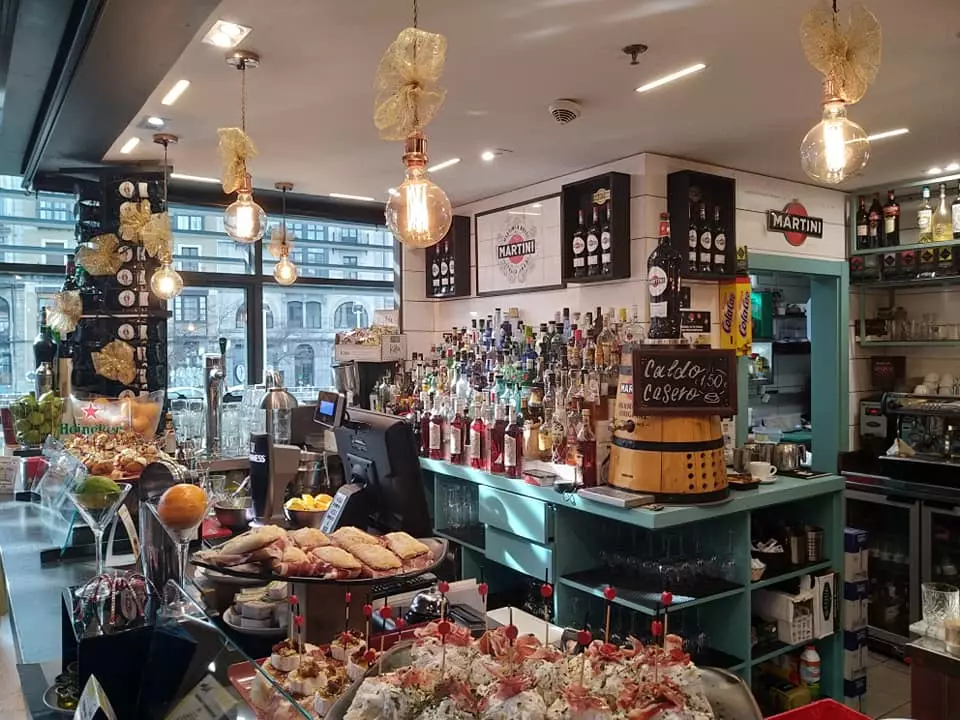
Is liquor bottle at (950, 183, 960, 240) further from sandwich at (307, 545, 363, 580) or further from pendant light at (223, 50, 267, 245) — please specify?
sandwich at (307, 545, 363, 580)

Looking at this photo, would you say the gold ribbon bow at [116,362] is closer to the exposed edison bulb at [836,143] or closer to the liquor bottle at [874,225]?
the exposed edison bulb at [836,143]

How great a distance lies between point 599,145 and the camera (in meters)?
3.78

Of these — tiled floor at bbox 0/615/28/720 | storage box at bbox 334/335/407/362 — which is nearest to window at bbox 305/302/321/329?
storage box at bbox 334/335/407/362

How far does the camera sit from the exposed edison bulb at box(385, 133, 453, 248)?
6.33 feet

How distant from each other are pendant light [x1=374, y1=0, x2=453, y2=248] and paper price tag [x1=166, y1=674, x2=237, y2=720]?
1.25 meters

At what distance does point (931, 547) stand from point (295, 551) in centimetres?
400

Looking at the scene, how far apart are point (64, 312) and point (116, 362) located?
400mm

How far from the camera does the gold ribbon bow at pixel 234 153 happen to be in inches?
114

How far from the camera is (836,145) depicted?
179cm

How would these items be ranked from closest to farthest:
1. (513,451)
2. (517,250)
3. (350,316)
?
(513,451)
(517,250)
(350,316)

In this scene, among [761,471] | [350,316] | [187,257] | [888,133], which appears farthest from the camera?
[350,316]

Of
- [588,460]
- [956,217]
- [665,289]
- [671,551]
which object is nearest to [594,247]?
[665,289]

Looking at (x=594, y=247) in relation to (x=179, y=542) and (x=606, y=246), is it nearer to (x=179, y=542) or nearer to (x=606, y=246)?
(x=606, y=246)

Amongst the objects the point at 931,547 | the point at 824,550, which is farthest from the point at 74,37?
the point at 931,547
